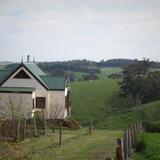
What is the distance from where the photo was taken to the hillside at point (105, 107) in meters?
60.1

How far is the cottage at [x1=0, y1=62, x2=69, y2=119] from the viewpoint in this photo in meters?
54.3

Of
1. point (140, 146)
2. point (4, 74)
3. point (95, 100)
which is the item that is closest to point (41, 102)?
point (4, 74)

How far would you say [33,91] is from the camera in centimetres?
5497

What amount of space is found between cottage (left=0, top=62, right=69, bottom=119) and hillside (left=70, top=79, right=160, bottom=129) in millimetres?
5927

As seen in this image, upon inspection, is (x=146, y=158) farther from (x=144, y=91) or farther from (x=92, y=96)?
(x=92, y=96)

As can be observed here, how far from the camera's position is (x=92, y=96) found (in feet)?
296

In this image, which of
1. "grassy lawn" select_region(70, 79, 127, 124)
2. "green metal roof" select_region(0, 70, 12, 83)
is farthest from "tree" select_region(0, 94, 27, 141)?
"grassy lawn" select_region(70, 79, 127, 124)

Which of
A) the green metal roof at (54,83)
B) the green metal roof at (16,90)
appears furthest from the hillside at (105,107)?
the green metal roof at (16,90)

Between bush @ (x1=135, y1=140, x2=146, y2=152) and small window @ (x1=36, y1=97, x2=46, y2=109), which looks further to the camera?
small window @ (x1=36, y1=97, x2=46, y2=109)

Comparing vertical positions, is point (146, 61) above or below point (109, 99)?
above

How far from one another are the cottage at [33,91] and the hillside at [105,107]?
5927 millimetres

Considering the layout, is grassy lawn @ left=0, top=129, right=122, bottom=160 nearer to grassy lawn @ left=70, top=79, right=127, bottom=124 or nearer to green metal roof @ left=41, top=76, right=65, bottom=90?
green metal roof @ left=41, top=76, right=65, bottom=90

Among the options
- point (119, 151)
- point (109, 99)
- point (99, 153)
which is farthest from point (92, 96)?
point (119, 151)

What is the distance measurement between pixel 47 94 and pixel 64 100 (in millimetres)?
2297
